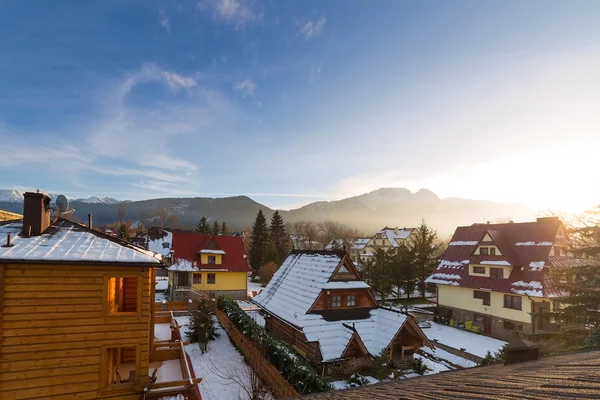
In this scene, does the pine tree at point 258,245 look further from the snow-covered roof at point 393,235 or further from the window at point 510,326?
the window at point 510,326

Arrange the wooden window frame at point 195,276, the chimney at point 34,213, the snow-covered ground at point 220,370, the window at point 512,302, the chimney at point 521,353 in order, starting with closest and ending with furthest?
1. the chimney at point 521,353
2. the chimney at point 34,213
3. the snow-covered ground at point 220,370
4. the window at point 512,302
5. the wooden window frame at point 195,276

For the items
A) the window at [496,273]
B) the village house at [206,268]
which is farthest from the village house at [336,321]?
the village house at [206,268]

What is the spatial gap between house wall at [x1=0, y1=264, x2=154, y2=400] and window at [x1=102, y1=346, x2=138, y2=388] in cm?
19

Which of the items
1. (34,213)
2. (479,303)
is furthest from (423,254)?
(34,213)

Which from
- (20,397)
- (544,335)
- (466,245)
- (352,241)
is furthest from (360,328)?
(352,241)

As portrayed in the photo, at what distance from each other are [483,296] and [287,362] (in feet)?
70.4

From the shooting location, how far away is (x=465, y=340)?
85.9ft

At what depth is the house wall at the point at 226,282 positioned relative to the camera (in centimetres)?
3747

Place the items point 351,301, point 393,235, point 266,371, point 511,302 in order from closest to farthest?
point 266,371
point 351,301
point 511,302
point 393,235

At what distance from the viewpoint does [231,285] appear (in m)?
38.8

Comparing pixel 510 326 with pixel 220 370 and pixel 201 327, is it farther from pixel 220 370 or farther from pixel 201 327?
pixel 201 327

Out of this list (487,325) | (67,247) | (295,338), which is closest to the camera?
(67,247)

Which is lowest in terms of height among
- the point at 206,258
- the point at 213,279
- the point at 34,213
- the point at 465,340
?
the point at 465,340

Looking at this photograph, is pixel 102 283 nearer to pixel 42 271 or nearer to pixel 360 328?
pixel 42 271
